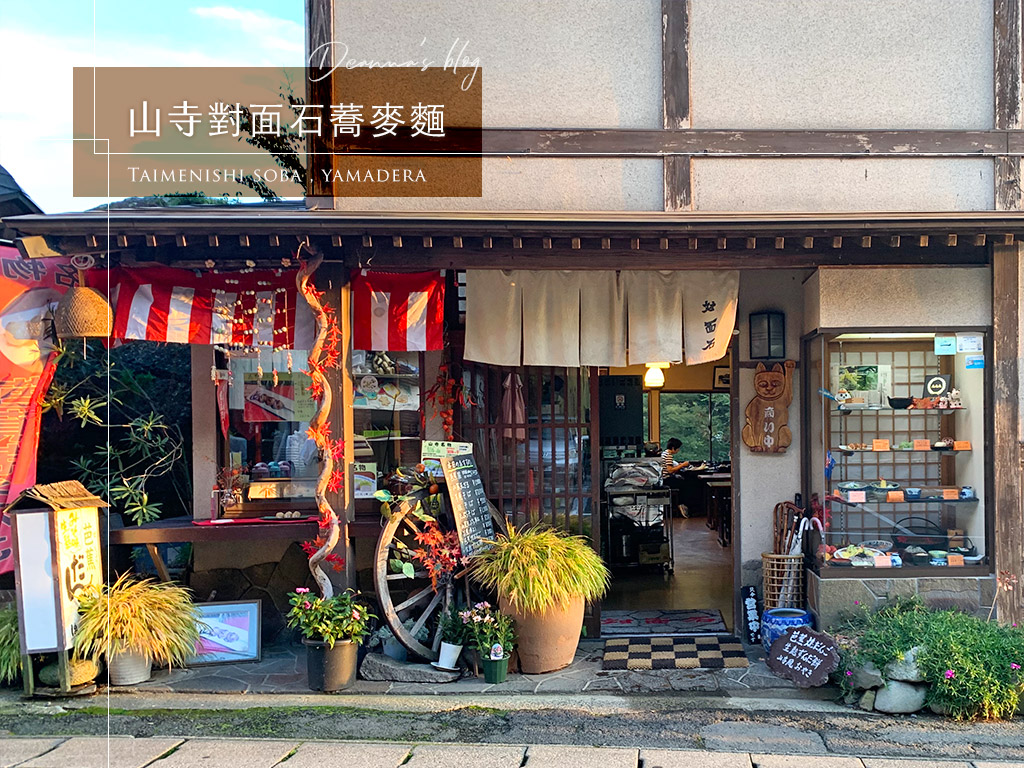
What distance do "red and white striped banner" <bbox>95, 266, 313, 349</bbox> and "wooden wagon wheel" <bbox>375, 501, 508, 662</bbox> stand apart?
6.60 feet

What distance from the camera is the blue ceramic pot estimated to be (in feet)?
24.8

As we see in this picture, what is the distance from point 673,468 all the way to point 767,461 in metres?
7.12

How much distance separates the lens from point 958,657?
609 cm

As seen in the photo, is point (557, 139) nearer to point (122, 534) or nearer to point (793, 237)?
point (793, 237)

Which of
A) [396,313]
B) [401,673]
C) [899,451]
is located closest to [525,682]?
[401,673]

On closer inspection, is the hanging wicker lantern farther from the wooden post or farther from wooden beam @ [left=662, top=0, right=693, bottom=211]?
the wooden post

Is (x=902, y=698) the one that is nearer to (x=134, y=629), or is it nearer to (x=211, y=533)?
(x=211, y=533)

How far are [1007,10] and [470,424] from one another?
677cm

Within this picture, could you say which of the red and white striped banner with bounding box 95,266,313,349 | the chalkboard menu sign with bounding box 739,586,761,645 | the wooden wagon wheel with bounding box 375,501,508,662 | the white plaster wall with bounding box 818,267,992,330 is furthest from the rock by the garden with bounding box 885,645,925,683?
the red and white striped banner with bounding box 95,266,313,349

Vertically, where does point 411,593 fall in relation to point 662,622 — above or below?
above

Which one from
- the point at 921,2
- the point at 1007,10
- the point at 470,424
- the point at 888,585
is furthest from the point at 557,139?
the point at 888,585

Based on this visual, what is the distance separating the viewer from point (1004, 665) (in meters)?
6.15

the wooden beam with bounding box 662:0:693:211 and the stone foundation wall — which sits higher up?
the wooden beam with bounding box 662:0:693:211

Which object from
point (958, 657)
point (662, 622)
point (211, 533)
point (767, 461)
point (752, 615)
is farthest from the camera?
point (662, 622)
